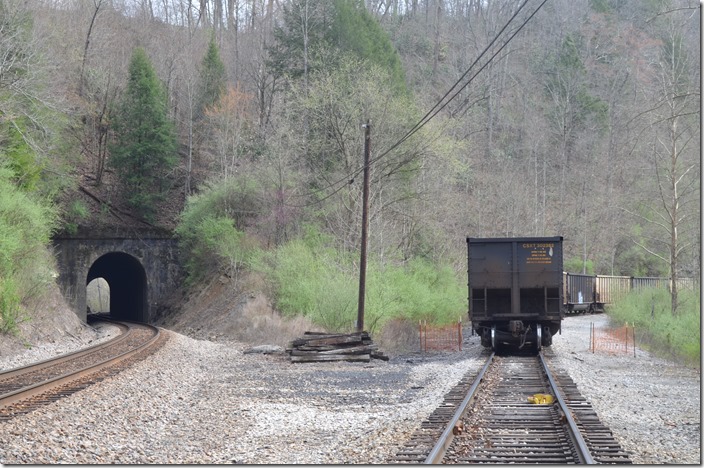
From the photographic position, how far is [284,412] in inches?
480

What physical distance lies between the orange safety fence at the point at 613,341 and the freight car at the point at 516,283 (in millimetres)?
2870

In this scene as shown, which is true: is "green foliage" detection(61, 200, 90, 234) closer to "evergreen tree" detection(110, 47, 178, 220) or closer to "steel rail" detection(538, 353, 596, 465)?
Answer: "evergreen tree" detection(110, 47, 178, 220)

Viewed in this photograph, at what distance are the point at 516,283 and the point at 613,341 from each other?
25.3 feet

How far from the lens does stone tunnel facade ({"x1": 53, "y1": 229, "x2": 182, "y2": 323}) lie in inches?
1748

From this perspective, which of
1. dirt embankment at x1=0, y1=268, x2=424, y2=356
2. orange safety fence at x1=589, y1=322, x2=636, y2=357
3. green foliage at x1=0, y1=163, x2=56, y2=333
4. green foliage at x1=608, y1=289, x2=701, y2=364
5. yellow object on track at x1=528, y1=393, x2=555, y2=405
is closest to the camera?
yellow object on track at x1=528, y1=393, x2=555, y2=405

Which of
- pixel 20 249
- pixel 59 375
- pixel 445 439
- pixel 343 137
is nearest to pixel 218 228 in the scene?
pixel 343 137

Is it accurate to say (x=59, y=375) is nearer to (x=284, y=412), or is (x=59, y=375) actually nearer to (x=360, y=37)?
(x=284, y=412)

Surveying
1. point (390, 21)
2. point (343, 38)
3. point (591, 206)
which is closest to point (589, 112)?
point (591, 206)

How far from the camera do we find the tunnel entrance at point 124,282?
49062 millimetres

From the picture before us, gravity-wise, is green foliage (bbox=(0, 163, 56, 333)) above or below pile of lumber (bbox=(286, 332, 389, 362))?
above

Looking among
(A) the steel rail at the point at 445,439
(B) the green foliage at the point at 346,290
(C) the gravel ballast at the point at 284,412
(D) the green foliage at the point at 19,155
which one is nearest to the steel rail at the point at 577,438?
(C) the gravel ballast at the point at 284,412

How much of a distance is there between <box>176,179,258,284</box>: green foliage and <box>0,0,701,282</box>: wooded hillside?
0.24 metres

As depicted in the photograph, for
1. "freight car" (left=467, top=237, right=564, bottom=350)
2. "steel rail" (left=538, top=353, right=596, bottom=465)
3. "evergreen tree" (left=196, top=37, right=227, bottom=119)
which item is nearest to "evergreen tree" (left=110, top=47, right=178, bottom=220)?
"evergreen tree" (left=196, top=37, right=227, bottom=119)

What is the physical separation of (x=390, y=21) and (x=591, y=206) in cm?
2957
